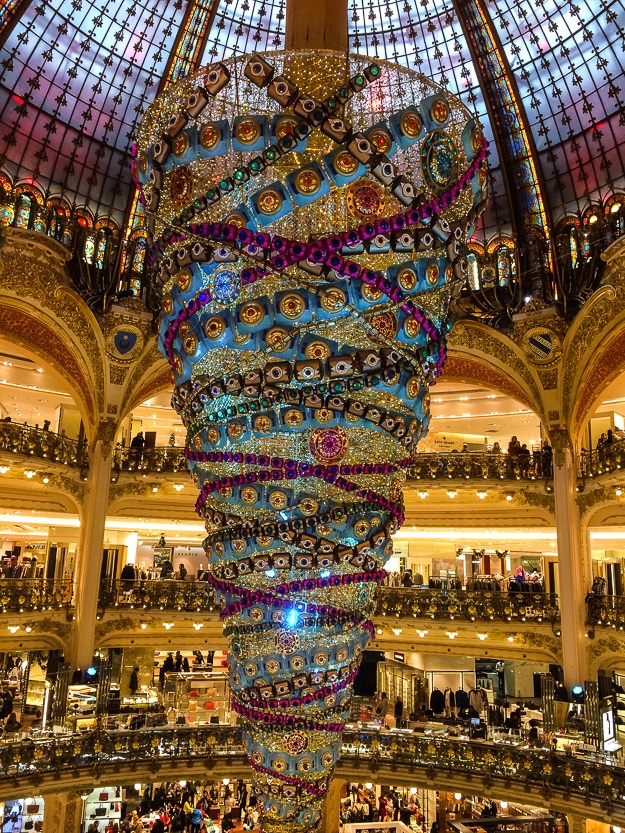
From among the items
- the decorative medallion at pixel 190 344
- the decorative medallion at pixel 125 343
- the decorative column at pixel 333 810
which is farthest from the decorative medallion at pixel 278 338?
the decorative medallion at pixel 125 343

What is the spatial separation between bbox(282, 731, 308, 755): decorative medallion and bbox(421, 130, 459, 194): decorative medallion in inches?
73.8

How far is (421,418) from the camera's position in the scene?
254 cm

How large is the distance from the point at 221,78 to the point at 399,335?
1.00 m

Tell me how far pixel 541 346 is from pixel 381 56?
28.1 ft

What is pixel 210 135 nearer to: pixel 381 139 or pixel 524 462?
pixel 381 139

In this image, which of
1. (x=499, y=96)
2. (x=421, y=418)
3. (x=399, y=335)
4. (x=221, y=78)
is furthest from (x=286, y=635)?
(x=499, y=96)

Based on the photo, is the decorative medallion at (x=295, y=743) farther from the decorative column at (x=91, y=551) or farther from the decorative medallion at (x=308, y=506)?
the decorative column at (x=91, y=551)

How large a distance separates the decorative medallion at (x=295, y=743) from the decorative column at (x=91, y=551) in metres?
18.8

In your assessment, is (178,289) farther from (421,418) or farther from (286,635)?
(286,635)

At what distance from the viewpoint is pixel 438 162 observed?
2.39m

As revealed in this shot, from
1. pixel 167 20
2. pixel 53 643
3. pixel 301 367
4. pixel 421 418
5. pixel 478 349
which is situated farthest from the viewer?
pixel 478 349

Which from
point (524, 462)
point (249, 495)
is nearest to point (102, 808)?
point (524, 462)

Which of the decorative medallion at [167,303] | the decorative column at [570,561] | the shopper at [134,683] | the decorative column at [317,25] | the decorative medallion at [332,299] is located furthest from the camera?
the shopper at [134,683]

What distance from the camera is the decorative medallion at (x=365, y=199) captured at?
2258 millimetres
